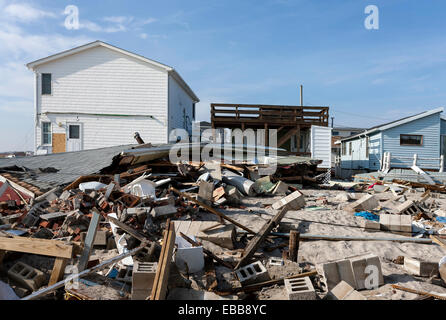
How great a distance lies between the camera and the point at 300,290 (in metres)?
3.43

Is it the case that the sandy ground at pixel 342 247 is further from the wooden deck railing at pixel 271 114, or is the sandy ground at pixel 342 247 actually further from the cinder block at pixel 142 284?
the wooden deck railing at pixel 271 114

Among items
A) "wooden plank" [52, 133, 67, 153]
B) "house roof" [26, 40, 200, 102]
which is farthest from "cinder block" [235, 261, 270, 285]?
"wooden plank" [52, 133, 67, 153]

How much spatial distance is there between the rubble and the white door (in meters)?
7.54

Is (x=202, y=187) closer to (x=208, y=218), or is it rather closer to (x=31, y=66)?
(x=208, y=218)

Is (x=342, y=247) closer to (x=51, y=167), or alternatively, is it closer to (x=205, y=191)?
(x=205, y=191)

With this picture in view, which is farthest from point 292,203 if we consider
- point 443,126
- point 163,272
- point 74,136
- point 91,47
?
point 443,126

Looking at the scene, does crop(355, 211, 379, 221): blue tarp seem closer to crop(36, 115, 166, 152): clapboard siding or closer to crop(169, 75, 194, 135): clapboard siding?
crop(36, 115, 166, 152): clapboard siding

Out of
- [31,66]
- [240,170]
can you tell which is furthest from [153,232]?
[31,66]

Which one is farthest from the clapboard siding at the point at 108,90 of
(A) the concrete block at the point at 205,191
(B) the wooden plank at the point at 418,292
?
(B) the wooden plank at the point at 418,292

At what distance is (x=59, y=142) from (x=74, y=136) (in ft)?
2.78

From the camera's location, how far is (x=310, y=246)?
525 cm

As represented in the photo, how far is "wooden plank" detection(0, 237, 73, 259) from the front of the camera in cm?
338
